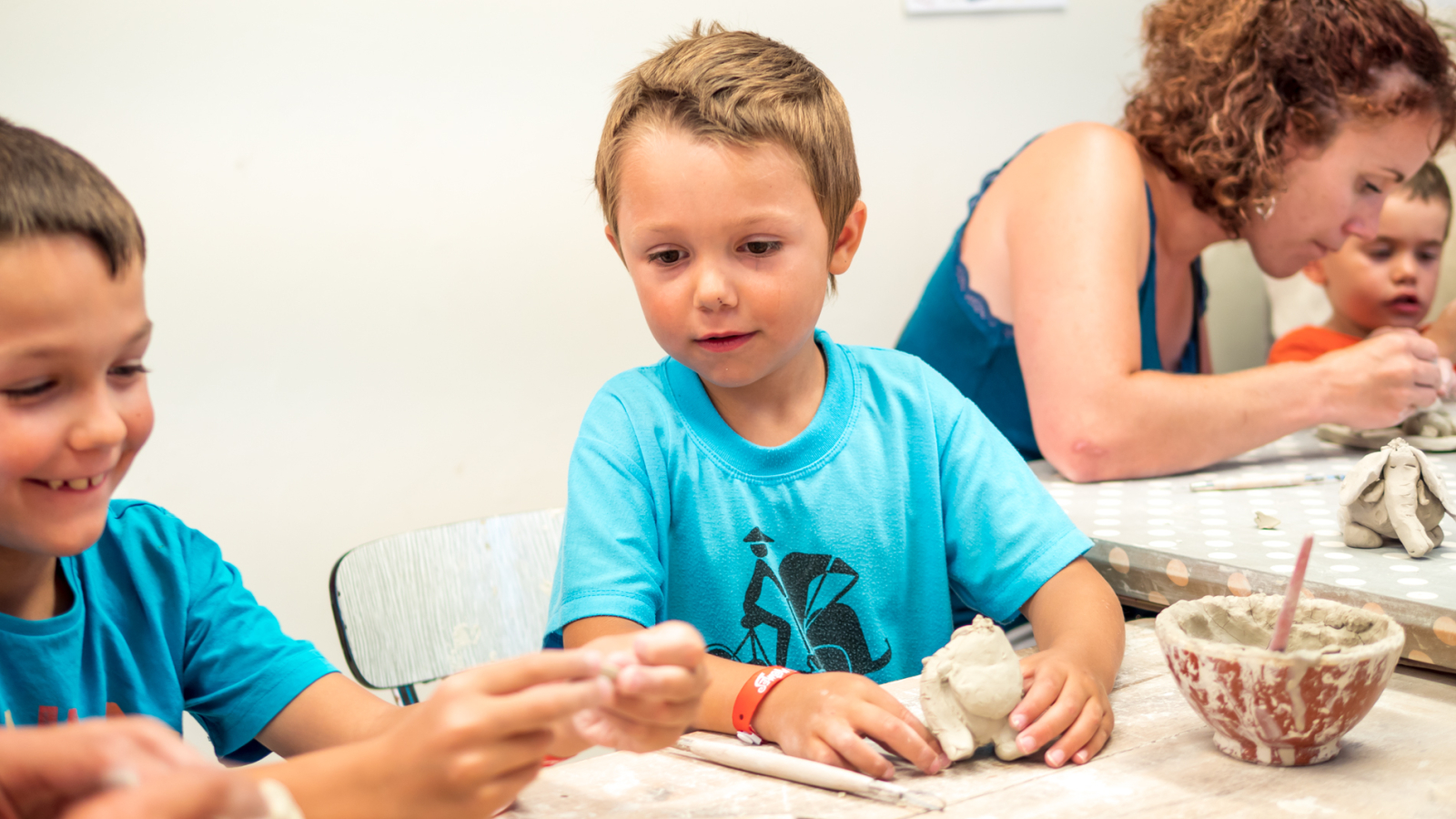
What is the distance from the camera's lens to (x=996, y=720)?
26.1 inches

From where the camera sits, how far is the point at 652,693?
1.79ft

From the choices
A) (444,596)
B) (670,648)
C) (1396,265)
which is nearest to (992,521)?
(670,648)

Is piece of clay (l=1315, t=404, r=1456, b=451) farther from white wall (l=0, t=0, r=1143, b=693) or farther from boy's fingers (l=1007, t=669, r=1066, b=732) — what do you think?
white wall (l=0, t=0, r=1143, b=693)

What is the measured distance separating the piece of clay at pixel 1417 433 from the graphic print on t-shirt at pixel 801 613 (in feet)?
2.62

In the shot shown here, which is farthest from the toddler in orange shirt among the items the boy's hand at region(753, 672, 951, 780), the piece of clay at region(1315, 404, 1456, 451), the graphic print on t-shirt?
the boy's hand at region(753, 672, 951, 780)

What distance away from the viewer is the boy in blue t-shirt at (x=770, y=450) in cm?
88

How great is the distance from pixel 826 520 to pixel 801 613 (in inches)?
3.5

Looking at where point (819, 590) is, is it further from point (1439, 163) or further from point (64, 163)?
point (1439, 163)

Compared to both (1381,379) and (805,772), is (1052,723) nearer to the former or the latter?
(805,772)

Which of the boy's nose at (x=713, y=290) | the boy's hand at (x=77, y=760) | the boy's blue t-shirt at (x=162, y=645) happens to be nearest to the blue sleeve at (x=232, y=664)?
the boy's blue t-shirt at (x=162, y=645)

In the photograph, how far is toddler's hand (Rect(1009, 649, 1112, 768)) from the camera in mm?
662

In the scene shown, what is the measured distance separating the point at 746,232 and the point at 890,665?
16.9 inches

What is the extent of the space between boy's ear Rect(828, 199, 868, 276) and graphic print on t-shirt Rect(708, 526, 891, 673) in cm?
27

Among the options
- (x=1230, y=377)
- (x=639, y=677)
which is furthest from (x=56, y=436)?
(x=1230, y=377)
